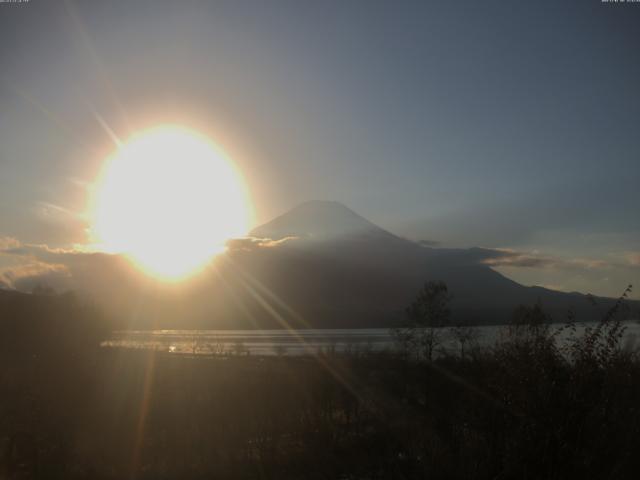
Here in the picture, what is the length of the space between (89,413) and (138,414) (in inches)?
84.2

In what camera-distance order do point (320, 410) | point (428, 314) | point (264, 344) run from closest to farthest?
point (320, 410) → point (428, 314) → point (264, 344)

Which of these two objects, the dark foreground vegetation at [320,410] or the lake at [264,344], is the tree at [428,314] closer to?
the dark foreground vegetation at [320,410]

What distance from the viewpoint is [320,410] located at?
2477cm

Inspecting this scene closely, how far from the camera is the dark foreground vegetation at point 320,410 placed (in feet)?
18.2

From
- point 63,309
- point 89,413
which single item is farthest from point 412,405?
point 63,309

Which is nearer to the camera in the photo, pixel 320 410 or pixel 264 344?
pixel 320 410

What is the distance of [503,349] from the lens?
702cm

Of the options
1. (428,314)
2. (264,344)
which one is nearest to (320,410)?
(428,314)

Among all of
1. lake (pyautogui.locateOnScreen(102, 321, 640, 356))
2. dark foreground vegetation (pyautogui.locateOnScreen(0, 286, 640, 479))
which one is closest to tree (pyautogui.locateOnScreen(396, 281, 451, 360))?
dark foreground vegetation (pyautogui.locateOnScreen(0, 286, 640, 479))

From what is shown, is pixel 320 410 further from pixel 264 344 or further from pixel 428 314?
pixel 264 344

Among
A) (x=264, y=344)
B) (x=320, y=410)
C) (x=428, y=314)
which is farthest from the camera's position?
(x=264, y=344)

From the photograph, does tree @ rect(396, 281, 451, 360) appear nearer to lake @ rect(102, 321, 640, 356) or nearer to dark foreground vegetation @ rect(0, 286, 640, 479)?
dark foreground vegetation @ rect(0, 286, 640, 479)

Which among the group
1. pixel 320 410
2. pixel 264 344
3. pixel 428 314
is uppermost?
pixel 428 314

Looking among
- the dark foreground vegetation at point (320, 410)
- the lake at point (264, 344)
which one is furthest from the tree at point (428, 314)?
the lake at point (264, 344)
